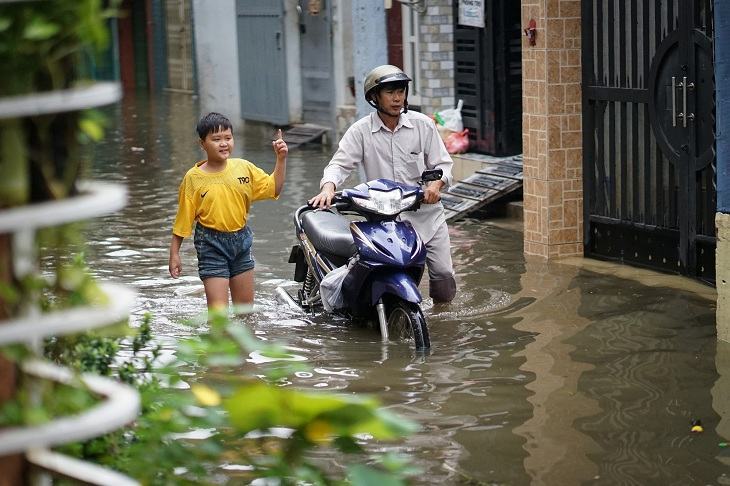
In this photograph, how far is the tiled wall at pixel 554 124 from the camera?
1010 centimetres

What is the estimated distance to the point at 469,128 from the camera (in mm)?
14766

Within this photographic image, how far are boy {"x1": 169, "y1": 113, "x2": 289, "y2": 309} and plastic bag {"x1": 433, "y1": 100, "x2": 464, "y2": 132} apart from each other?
23.1ft

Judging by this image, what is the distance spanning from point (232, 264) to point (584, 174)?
3520 millimetres

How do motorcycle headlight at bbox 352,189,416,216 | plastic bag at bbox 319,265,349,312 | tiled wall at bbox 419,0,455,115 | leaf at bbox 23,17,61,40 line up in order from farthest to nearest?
tiled wall at bbox 419,0,455,115
plastic bag at bbox 319,265,349,312
motorcycle headlight at bbox 352,189,416,216
leaf at bbox 23,17,61,40

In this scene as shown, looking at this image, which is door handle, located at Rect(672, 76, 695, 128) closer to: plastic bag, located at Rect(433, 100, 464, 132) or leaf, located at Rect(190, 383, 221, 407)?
plastic bag, located at Rect(433, 100, 464, 132)

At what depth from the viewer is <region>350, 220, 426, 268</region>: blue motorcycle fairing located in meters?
7.39

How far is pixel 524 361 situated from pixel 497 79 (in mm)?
7540

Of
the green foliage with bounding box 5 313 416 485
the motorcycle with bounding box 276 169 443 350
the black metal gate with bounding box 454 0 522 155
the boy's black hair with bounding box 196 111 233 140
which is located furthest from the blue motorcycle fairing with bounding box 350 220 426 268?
the black metal gate with bounding box 454 0 522 155

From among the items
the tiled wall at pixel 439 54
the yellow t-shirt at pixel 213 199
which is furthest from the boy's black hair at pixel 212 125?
the tiled wall at pixel 439 54

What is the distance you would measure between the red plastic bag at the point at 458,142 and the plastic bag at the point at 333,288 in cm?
674

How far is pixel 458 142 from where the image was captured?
1459 centimetres

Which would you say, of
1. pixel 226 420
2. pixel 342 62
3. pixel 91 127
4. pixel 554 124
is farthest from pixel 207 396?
pixel 342 62

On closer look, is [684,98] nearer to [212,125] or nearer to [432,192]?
[432,192]

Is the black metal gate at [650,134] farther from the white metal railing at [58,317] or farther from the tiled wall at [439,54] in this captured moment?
the white metal railing at [58,317]
